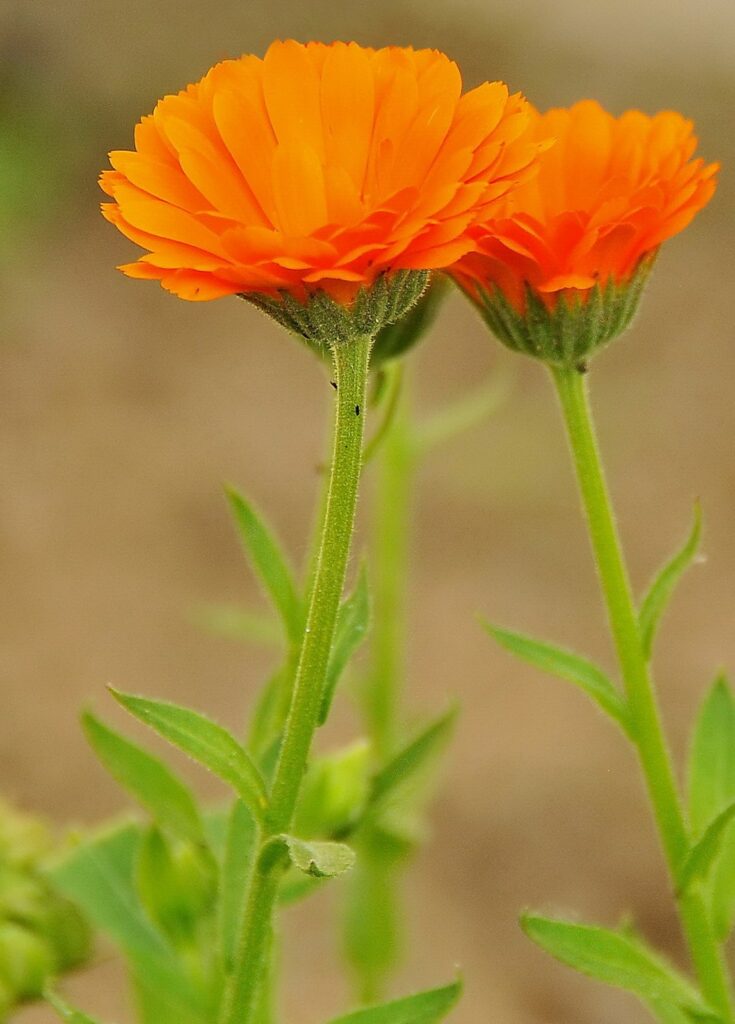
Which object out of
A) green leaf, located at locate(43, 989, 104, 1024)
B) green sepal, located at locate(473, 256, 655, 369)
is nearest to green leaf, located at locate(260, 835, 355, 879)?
green leaf, located at locate(43, 989, 104, 1024)

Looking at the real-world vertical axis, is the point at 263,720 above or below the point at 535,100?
below

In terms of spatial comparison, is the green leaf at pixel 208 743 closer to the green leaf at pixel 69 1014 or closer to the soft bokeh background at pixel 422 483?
the green leaf at pixel 69 1014

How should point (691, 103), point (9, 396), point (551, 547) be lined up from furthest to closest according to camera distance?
point (691, 103) → point (9, 396) → point (551, 547)

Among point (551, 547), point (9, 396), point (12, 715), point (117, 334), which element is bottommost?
point (12, 715)

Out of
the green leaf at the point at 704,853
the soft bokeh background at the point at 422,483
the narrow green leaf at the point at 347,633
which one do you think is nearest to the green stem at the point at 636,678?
the green leaf at the point at 704,853

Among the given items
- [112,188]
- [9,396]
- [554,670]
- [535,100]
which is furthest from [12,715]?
[535,100]

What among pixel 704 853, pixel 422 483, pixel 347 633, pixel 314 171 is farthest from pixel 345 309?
pixel 422 483

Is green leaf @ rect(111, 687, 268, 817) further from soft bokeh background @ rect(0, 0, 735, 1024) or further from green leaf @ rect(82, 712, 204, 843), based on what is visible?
soft bokeh background @ rect(0, 0, 735, 1024)

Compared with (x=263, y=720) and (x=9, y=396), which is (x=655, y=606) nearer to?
(x=263, y=720)
